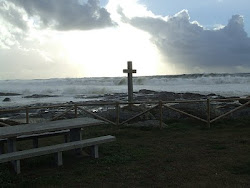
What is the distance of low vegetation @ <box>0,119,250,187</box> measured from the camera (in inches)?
208

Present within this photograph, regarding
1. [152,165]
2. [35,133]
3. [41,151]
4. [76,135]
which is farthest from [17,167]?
[152,165]

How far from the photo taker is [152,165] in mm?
6266

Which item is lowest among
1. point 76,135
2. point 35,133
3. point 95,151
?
point 95,151

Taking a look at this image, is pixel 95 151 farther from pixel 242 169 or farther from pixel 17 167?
pixel 242 169

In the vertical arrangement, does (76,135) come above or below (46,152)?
above

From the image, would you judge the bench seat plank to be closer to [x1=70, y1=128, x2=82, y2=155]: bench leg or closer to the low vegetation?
the low vegetation

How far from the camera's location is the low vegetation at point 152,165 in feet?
17.3

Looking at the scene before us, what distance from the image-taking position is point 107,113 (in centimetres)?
1312

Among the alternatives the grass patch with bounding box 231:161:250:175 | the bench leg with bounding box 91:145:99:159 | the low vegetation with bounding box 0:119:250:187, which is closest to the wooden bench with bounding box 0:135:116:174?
the bench leg with bounding box 91:145:99:159

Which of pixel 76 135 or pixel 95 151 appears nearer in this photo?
pixel 95 151

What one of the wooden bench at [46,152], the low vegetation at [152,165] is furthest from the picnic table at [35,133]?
the low vegetation at [152,165]

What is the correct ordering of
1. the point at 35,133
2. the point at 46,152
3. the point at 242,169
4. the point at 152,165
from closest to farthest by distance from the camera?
the point at 242,169 → the point at 46,152 → the point at 35,133 → the point at 152,165

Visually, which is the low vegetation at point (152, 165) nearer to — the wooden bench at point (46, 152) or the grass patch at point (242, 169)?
the grass patch at point (242, 169)

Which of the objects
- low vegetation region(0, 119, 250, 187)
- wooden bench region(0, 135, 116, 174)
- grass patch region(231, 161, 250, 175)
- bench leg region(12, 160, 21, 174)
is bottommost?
low vegetation region(0, 119, 250, 187)
